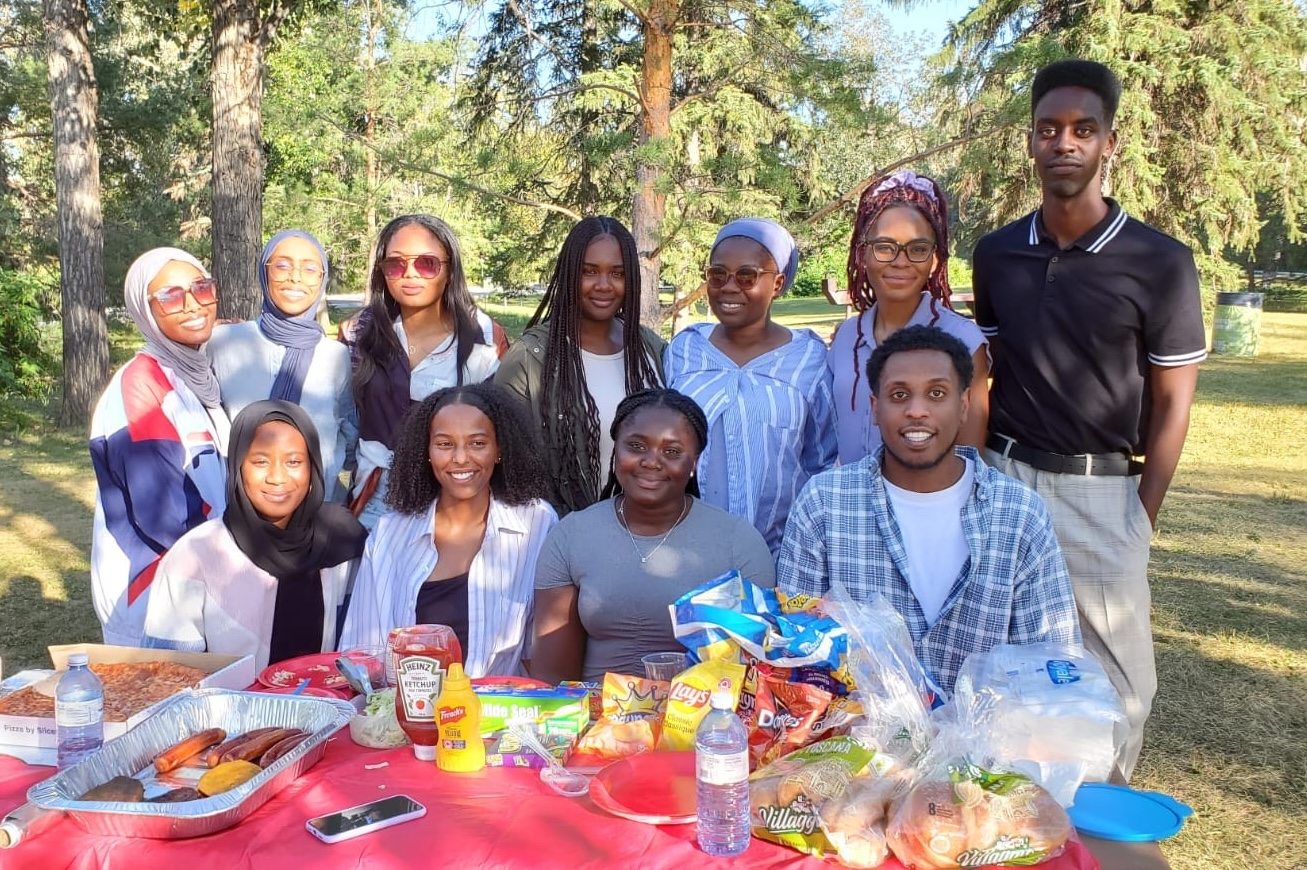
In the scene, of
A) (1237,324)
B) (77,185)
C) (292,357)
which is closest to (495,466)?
(292,357)

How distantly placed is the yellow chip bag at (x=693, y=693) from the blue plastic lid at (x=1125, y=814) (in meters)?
0.74

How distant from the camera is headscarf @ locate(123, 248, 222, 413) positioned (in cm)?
373

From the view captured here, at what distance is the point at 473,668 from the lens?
10.5 feet

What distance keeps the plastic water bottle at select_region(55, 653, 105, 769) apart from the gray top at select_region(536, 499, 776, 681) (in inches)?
47.4

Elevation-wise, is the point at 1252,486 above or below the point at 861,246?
below

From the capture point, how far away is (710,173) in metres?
10.3

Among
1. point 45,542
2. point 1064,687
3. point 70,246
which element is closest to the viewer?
point 1064,687

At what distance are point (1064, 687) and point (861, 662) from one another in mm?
412

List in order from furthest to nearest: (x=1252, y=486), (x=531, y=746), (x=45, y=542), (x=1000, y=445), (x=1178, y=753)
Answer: (x=1252, y=486) < (x=45, y=542) < (x=1178, y=753) < (x=1000, y=445) < (x=531, y=746)

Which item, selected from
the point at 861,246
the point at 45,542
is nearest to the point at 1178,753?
the point at 861,246

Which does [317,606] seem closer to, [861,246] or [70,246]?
[861,246]

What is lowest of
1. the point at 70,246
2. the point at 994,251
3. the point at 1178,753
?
the point at 1178,753

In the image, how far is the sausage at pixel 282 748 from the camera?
2197 mm

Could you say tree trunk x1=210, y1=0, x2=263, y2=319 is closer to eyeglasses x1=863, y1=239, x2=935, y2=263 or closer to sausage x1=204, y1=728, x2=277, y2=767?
eyeglasses x1=863, y1=239, x2=935, y2=263
